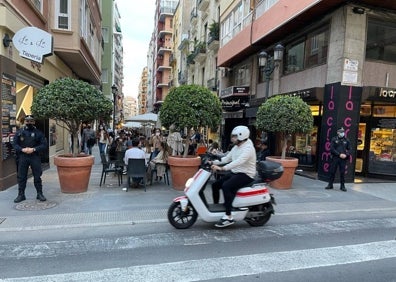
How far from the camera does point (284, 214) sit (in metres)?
6.77

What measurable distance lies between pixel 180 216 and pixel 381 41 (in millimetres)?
10059

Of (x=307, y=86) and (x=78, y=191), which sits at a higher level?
(x=307, y=86)

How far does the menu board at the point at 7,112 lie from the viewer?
7945 millimetres

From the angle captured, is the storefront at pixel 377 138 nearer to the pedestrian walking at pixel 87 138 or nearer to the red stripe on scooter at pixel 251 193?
the red stripe on scooter at pixel 251 193

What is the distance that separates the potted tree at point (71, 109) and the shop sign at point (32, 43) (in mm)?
1604

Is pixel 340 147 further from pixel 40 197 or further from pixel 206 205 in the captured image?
pixel 40 197

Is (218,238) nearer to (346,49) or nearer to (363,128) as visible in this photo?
(346,49)

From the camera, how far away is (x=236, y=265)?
13.4 ft

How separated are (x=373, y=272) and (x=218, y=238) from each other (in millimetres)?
2173

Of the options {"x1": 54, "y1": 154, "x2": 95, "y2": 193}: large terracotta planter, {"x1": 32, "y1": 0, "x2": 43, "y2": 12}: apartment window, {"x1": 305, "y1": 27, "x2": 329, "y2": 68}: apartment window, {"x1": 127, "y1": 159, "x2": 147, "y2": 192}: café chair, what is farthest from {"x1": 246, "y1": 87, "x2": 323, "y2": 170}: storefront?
{"x1": 32, "y1": 0, "x2": 43, "y2": 12}: apartment window

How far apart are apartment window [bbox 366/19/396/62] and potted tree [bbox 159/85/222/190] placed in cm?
634

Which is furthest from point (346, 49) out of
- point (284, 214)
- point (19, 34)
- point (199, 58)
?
point (199, 58)

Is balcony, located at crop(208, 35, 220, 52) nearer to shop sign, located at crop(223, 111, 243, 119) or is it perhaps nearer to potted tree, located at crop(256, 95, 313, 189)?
shop sign, located at crop(223, 111, 243, 119)

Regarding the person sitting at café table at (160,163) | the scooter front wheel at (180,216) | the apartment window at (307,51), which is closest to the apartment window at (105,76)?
the apartment window at (307,51)
